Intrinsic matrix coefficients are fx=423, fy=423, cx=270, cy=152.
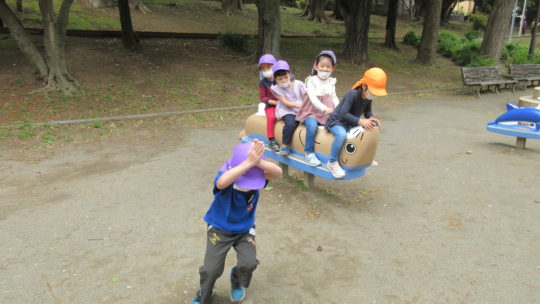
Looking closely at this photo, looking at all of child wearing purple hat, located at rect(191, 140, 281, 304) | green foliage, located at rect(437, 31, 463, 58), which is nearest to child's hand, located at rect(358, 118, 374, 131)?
child wearing purple hat, located at rect(191, 140, 281, 304)

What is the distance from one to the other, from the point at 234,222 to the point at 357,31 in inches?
629

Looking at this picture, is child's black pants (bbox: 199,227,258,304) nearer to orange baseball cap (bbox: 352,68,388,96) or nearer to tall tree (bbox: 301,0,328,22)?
orange baseball cap (bbox: 352,68,388,96)

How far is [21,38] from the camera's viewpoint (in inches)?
411

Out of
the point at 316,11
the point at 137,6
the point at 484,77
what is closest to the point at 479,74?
the point at 484,77

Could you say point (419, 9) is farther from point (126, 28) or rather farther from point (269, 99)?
point (269, 99)

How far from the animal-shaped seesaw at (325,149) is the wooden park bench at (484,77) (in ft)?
36.6

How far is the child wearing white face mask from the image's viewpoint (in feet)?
16.3

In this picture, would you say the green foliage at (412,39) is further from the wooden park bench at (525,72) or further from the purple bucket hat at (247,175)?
the purple bucket hat at (247,175)

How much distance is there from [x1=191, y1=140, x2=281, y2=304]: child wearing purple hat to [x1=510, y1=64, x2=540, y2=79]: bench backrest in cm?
1633

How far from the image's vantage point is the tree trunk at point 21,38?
→ 33.4 feet

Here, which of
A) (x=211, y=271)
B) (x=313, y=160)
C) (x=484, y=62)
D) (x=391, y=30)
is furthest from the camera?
(x=391, y=30)

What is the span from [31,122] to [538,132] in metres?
9.93

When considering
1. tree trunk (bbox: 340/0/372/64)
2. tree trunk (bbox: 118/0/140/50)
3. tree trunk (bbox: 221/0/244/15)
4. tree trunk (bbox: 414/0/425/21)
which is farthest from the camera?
tree trunk (bbox: 414/0/425/21)

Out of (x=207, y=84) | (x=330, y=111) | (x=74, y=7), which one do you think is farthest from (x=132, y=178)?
(x=74, y=7)
